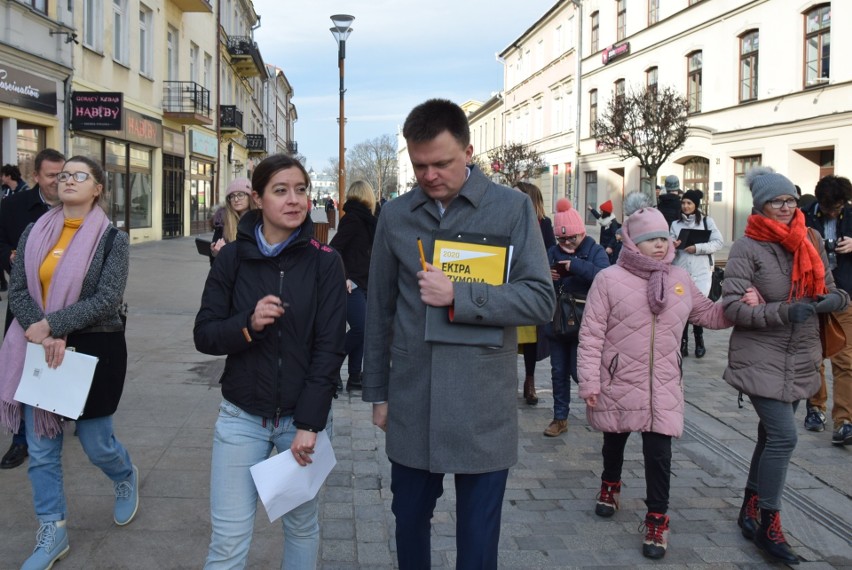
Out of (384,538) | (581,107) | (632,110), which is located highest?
(581,107)

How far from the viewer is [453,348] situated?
104 inches

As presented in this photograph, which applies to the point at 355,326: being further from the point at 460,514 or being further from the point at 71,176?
the point at 460,514

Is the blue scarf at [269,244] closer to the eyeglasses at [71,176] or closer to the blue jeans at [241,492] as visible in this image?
the blue jeans at [241,492]

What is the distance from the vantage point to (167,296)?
1267 centimetres

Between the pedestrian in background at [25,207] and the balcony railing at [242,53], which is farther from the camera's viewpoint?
the balcony railing at [242,53]

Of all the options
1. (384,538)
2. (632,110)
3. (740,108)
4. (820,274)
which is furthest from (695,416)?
(740,108)

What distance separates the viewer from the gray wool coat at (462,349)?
2635 millimetres

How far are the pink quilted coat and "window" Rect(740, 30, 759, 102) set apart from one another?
24.7 m

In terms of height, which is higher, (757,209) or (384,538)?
(757,209)

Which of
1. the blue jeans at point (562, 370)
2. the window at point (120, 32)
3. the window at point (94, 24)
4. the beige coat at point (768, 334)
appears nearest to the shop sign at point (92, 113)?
the window at point (94, 24)

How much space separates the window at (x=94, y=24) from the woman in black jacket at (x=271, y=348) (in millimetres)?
19443

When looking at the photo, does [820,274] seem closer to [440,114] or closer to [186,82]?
[440,114]

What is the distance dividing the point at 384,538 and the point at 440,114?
2285 millimetres

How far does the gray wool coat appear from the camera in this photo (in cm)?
263
